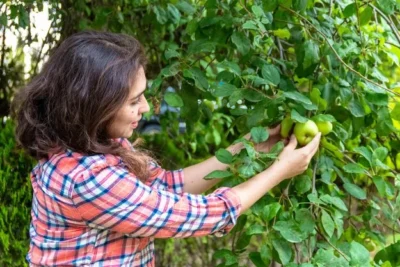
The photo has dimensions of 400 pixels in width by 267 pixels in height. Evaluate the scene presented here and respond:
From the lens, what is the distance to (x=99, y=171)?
59.4 inches

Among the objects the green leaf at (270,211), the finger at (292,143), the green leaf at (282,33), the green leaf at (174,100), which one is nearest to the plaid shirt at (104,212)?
the green leaf at (270,211)

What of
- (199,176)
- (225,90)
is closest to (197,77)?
(225,90)

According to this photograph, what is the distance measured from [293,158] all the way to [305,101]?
0.50 feet

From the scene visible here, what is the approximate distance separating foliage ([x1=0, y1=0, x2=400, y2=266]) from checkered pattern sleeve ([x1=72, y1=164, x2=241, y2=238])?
0.12 meters

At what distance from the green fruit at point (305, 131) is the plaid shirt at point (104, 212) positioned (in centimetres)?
25

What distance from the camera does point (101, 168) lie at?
59.7 inches

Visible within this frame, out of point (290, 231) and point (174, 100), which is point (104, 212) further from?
point (174, 100)

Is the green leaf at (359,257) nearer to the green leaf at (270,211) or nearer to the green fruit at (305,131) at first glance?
the green leaf at (270,211)

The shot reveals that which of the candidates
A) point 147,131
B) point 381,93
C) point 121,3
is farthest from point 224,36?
point 147,131

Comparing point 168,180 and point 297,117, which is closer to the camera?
point 297,117

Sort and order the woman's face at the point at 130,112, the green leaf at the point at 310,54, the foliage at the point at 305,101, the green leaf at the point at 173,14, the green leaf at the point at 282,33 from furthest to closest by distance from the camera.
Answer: the green leaf at the point at 173,14
the green leaf at the point at 282,33
the green leaf at the point at 310,54
the foliage at the point at 305,101
the woman's face at the point at 130,112

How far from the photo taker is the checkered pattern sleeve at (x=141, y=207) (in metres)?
1.49

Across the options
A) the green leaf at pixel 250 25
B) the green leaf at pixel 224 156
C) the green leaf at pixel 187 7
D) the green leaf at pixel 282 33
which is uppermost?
the green leaf at pixel 250 25

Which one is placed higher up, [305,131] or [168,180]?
[305,131]
